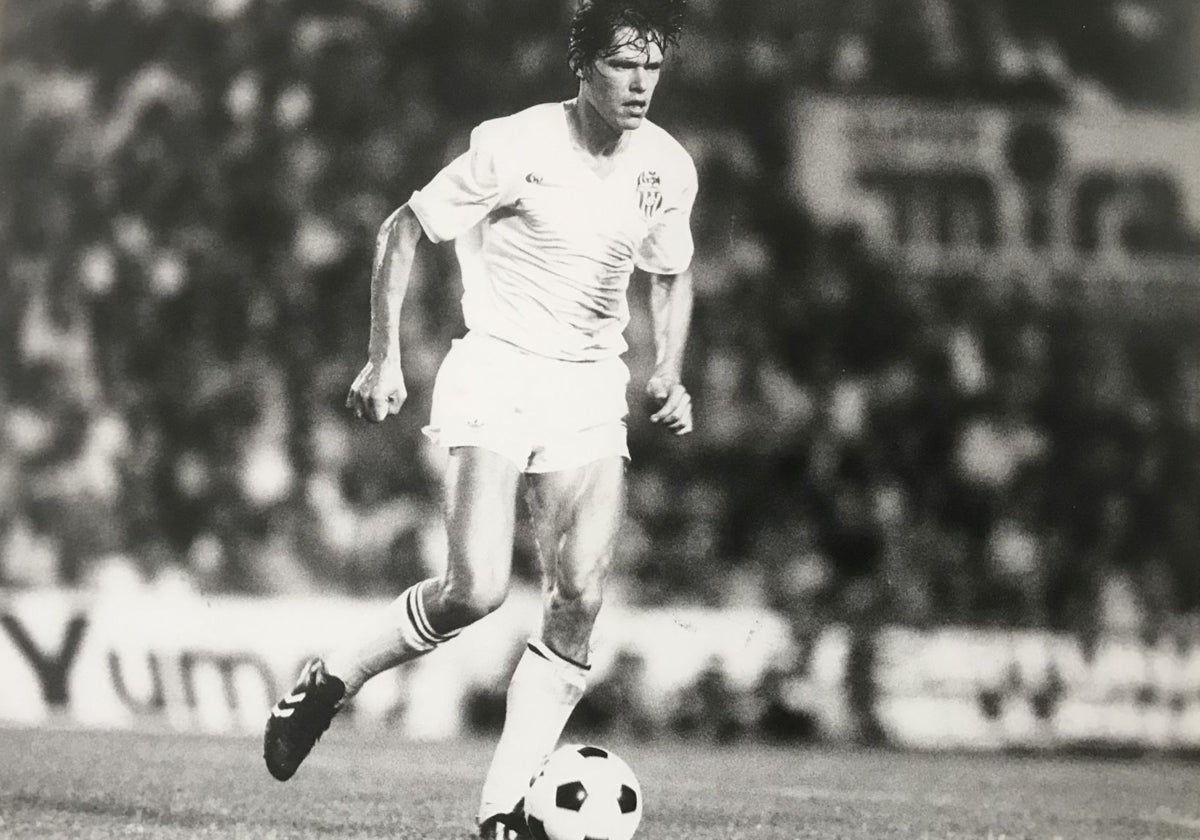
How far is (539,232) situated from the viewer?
142 inches

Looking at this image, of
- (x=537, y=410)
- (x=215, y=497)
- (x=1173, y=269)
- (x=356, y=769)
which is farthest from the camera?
(x=215, y=497)

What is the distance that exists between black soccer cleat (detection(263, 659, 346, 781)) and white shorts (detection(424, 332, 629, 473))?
0.59 metres

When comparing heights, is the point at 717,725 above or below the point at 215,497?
below

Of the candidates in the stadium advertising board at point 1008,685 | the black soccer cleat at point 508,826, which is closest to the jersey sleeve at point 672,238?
the black soccer cleat at point 508,826

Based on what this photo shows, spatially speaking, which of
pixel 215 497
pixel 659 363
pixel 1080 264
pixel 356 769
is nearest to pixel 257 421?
pixel 215 497

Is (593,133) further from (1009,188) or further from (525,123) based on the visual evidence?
(1009,188)

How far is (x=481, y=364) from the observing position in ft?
11.6

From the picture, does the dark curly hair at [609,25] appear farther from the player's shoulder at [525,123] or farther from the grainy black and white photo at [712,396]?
the grainy black and white photo at [712,396]

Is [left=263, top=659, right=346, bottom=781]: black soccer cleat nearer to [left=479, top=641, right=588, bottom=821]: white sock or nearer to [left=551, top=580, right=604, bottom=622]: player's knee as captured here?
[left=479, top=641, right=588, bottom=821]: white sock

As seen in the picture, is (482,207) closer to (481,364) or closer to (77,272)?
(481,364)

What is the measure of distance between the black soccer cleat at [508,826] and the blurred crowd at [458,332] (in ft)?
8.09

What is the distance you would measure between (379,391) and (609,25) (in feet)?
3.57

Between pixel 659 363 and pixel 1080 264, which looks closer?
pixel 659 363

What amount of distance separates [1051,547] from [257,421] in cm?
310
